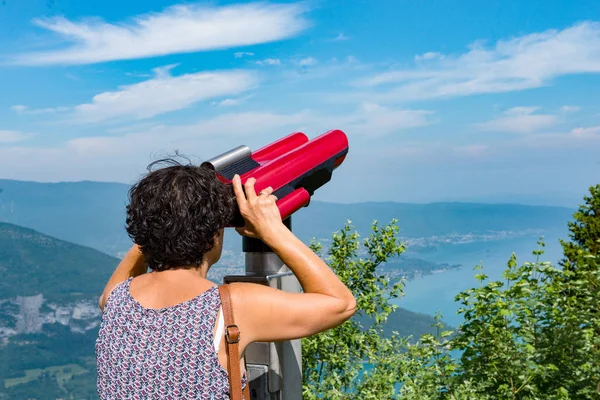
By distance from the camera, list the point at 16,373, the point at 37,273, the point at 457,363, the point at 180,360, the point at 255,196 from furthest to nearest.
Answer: the point at 37,273 < the point at 16,373 < the point at 457,363 < the point at 255,196 < the point at 180,360

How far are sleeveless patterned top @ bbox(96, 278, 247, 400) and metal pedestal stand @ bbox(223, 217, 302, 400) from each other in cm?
41

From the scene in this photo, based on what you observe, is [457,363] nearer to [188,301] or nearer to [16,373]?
[188,301]

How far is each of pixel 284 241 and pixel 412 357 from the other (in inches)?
102

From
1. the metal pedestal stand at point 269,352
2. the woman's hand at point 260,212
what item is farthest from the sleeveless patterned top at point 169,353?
the metal pedestal stand at point 269,352

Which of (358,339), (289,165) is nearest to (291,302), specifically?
(289,165)

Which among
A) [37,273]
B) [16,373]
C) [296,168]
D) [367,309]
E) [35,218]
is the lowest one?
[16,373]

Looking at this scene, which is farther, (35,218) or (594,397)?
(35,218)

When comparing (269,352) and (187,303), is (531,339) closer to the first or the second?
(269,352)

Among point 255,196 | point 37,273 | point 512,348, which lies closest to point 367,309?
point 512,348

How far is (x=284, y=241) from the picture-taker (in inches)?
51.3

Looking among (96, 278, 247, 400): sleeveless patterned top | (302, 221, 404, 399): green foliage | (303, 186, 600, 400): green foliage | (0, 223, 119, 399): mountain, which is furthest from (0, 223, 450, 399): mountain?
(96, 278, 247, 400): sleeveless patterned top

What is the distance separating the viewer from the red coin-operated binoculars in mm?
1593

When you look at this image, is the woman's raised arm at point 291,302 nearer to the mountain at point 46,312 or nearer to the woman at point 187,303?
the woman at point 187,303

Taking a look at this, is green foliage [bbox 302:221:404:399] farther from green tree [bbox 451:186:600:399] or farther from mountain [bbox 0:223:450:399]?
mountain [bbox 0:223:450:399]
